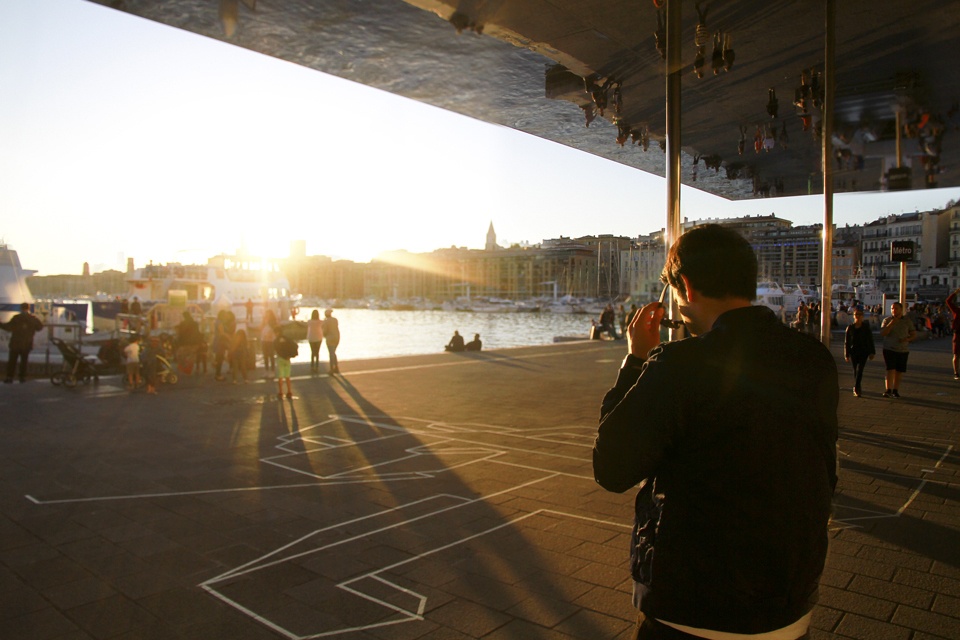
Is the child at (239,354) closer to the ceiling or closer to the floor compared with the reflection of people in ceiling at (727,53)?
closer to the floor

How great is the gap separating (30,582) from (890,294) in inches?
825

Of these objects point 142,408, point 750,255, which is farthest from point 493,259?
point 750,255

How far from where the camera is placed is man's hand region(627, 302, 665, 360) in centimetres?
174

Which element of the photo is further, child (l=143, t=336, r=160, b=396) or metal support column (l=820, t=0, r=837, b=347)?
child (l=143, t=336, r=160, b=396)

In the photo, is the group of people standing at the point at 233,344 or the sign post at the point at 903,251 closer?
the sign post at the point at 903,251

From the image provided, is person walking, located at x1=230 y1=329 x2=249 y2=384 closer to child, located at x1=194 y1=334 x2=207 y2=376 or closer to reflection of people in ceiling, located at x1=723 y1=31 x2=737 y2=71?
child, located at x1=194 y1=334 x2=207 y2=376

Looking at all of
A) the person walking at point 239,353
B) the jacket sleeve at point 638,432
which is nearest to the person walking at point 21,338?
the person walking at point 239,353

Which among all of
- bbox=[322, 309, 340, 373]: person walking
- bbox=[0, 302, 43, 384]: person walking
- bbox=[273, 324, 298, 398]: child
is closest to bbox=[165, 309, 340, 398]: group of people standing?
bbox=[322, 309, 340, 373]: person walking

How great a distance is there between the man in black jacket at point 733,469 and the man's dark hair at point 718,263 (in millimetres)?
98

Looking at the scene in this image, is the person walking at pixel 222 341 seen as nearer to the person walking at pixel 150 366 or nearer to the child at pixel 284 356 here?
the person walking at pixel 150 366

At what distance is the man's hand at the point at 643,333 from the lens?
174cm

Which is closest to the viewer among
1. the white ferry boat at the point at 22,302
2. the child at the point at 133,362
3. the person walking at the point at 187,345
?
the child at the point at 133,362

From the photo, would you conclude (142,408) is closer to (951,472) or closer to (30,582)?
(30,582)

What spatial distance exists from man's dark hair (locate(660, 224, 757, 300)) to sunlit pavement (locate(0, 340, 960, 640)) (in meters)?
2.14
